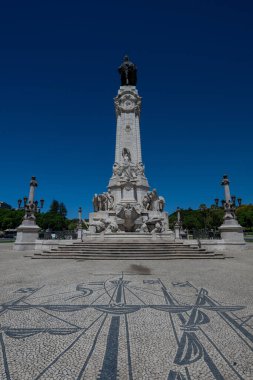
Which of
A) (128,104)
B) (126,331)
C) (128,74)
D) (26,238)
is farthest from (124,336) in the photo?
(128,74)

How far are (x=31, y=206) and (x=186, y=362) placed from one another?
21338 millimetres

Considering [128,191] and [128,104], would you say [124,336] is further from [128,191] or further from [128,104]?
[128,104]

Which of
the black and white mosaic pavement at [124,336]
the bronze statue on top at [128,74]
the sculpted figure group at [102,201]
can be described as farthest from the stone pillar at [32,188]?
the bronze statue on top at [128,74]

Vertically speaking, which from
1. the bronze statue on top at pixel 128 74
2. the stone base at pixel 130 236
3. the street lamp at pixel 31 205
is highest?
the bronze statue on top at pixel 128 74

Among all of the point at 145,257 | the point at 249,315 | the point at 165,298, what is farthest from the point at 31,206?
the point at 249,315

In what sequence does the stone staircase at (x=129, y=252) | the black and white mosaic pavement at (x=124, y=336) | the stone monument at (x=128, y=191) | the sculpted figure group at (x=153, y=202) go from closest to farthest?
the black and white mosaic pavement at (x=124, y=336) < the stone staircase at (x=129, y=252) < the stone monument at (x=128, y=191) < the sculpted figure group at (x=153, y=202)

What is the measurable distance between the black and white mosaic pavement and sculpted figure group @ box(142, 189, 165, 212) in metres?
18.8

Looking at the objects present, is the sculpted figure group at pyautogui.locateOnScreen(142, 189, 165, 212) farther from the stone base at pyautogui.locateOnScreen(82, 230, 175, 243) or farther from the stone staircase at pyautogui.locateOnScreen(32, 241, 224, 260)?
the stone staircase at pyautogui.locateOnScreen(32, 241, 224, 260)

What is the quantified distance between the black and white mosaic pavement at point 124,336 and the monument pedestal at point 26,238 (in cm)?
1570

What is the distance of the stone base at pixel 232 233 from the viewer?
19781 mm

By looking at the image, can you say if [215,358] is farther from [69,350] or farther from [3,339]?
[3,339]

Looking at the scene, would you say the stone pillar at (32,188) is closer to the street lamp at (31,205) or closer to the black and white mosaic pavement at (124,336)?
the street lamp at (31,205)

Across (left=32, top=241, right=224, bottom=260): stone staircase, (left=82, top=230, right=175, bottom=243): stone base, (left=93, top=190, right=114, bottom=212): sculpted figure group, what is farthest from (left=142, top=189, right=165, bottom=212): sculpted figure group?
(left=32, top=241, right=224, bottom=260): stone staircase

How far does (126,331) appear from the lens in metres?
3.57
